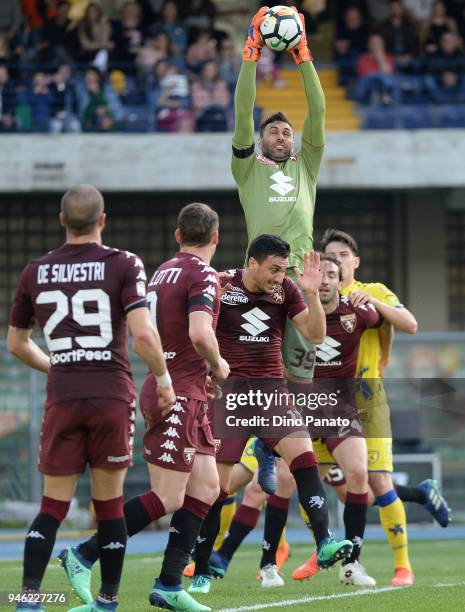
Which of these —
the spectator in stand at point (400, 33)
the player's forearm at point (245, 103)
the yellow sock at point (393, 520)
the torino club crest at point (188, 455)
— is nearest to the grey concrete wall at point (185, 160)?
the spectator in stand at point (400, 33)

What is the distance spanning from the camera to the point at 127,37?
2311 cm

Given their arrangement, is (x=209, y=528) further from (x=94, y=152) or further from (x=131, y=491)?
(x=94, y=152)

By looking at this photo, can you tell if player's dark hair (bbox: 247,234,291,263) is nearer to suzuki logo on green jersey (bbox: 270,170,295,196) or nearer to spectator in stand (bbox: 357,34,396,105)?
suzuki logo on green jersey (bbox: 270,170,295,196)

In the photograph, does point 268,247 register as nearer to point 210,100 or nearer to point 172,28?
point 210,100

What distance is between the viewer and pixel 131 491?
18.0m

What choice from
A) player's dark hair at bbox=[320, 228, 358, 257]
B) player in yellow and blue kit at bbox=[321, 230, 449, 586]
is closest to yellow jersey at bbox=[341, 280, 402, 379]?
player in yellow and blue kit at bbox=[321, 230, 449, 586]

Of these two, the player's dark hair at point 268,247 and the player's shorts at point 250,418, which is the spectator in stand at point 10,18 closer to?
the player's shorts at point 250,418

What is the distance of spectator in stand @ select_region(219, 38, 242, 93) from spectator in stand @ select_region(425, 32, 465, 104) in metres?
3.09

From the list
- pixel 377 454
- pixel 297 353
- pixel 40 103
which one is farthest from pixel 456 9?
pixel 297 353

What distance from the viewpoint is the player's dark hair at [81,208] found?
6820mm

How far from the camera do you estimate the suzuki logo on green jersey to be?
30.7ft

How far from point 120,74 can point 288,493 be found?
13.8 metres

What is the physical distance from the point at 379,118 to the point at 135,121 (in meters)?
3.84

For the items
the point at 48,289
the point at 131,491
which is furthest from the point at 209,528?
the point at 131,491
